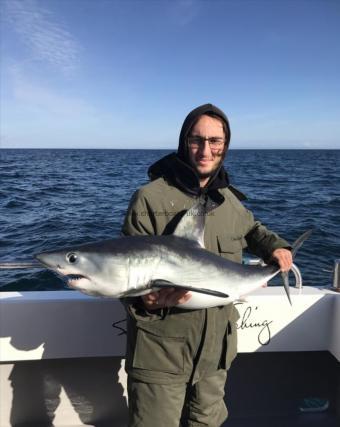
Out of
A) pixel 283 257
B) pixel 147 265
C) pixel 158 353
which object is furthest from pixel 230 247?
pixel 158 353

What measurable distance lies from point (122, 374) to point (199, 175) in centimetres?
221

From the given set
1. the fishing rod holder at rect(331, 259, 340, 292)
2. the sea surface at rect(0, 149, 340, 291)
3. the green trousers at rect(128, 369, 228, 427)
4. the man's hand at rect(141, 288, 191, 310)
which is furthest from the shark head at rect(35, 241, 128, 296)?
the sea surface at rect(0, 149, 340, 291)

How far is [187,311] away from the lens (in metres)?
2.52

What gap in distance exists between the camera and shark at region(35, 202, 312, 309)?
2199mm

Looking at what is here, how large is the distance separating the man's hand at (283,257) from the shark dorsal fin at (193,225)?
68 cm

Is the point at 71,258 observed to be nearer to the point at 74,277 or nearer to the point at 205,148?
the point at 74,277

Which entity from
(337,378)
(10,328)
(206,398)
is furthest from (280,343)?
(10,328)

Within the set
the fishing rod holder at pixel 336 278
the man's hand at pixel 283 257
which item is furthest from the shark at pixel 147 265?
the fishing rod holder at pixel 336 278

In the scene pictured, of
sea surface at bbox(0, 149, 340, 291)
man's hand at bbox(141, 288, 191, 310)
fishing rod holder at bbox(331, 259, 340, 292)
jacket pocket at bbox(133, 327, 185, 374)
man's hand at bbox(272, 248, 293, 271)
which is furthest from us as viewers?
sea surface at bbox(0, 149, 340, 291)

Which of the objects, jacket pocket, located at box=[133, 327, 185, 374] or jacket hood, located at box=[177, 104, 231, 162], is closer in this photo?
jacket pocket, located at box=[133, 327, 185, 374]

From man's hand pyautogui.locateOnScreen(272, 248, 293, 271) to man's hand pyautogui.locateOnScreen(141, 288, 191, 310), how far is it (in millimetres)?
903

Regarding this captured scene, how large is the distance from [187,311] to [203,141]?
1209mm

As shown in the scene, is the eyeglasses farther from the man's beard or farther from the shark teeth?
the shark teeth

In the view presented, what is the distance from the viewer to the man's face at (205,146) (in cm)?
267
